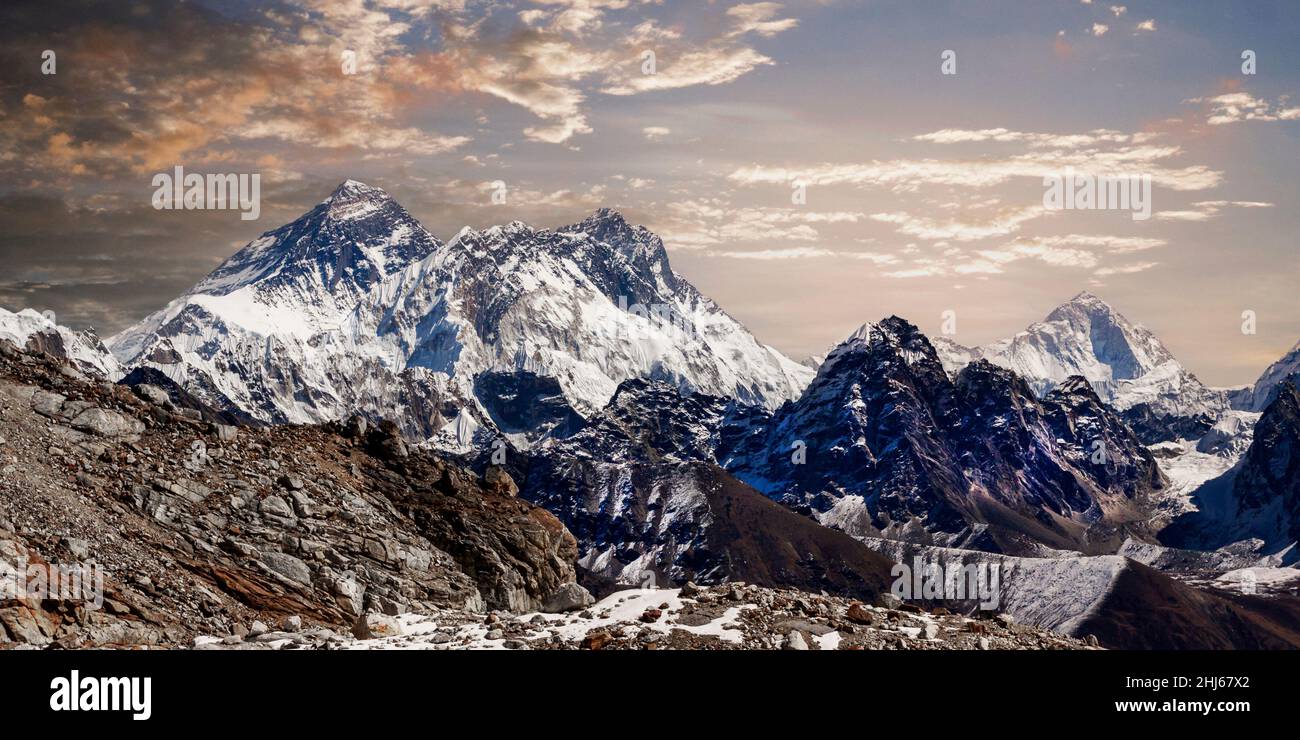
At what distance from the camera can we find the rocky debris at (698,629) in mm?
46656

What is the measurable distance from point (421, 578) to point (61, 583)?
2194cm

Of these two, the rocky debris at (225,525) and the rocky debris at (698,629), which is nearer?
the rocky debris at (698,629)

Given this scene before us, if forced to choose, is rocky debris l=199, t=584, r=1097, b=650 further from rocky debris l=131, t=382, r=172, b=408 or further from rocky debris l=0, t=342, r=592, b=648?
rocky debris l=131, t=382, r=172, b=408

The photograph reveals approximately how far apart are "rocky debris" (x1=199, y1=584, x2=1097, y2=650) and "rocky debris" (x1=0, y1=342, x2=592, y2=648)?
303 centimetres

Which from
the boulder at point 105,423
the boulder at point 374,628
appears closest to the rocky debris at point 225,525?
the boulder at point 105,423

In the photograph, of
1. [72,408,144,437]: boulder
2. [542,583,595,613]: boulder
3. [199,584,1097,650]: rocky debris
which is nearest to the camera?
[199,584,1097,650]: rocky debris

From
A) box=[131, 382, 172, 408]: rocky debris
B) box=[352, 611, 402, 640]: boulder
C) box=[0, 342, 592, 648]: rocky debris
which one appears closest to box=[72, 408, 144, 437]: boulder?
box=[0, 342, 592, 648]: rocky debris

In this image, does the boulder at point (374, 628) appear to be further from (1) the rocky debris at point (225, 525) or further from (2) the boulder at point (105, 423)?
(2) the boulder at point (105, 423)

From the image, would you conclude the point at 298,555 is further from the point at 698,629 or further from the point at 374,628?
the point at 698,629

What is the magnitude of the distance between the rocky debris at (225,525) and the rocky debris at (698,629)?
303cm

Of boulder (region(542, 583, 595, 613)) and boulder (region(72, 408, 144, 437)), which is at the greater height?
boulder (region(72, 408, 144, 437))

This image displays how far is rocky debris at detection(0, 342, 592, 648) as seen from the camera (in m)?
53.8

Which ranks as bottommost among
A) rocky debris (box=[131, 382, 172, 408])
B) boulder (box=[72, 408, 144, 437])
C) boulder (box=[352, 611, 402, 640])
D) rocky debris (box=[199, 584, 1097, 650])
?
boulder (box=[352, 611, 402, 640])
